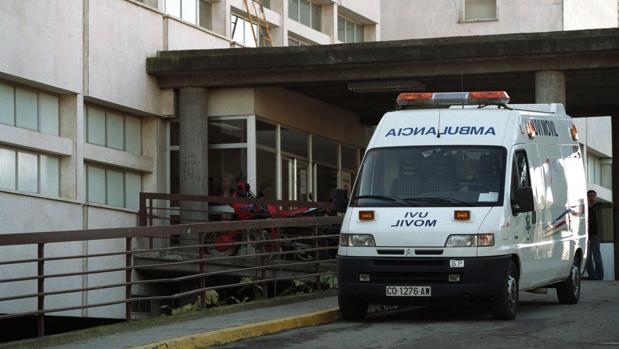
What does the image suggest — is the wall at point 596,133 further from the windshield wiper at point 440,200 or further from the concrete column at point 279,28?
the windshield wiper at point 440,200

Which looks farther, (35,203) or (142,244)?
(142,244)

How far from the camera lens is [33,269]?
77.4ft

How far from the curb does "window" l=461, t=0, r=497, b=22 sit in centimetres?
4476

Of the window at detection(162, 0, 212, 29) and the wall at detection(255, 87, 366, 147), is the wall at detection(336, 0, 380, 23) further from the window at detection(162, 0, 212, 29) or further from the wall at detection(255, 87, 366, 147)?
the window at detection(162, 0, 212, 29)

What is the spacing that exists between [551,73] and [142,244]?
929 centimetres

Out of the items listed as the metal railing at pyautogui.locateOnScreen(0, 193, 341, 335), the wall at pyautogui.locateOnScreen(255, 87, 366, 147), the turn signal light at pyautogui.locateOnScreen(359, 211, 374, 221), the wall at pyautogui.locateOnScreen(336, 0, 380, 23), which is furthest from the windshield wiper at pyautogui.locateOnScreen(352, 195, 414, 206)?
the wall at pyautogui.locateOnScreen(336, 0, 380, 23)

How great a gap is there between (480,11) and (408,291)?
151 feet

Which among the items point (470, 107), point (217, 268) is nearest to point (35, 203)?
point (217, 268)

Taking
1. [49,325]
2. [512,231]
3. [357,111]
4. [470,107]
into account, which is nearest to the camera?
[512,231]

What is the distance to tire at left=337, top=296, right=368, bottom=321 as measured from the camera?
1584cm

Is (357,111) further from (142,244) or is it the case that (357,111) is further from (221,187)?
(142,244)

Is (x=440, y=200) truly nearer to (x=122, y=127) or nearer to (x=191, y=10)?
(x=122, y=127)

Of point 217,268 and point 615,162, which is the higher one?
point 615,162

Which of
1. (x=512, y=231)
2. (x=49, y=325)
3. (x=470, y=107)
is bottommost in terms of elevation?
(x=49, y=325)
